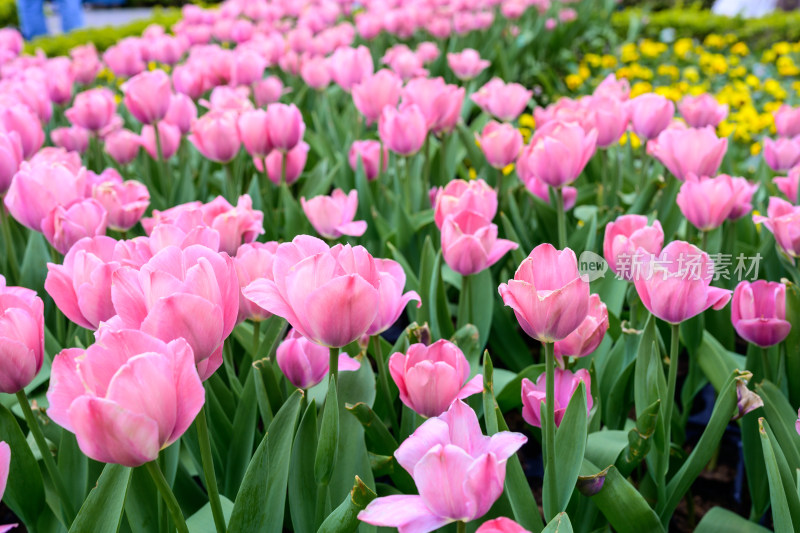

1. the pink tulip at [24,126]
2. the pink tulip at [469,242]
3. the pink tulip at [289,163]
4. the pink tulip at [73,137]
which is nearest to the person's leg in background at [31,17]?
the pink tulip at [73,137]

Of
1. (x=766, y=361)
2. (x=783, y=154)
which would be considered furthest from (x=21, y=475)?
(x=783, y=154)

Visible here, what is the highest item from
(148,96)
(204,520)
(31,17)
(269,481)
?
(148,96)

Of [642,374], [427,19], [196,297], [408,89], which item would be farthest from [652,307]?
[427,19]

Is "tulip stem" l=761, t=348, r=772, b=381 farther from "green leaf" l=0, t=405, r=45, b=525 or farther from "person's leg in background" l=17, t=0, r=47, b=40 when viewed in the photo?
"person's leg in background" l=17, t=0, r=47, b=40

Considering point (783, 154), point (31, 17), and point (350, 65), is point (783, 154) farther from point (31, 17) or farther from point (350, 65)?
point (31, 17)

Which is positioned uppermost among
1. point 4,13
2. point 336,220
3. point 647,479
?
point 336,220

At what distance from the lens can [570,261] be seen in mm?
898

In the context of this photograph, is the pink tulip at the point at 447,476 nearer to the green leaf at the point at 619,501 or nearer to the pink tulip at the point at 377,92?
the green leaf at the point at 619,501

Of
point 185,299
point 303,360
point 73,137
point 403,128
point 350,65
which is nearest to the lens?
point 185,299

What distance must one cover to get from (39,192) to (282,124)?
0.62 meters

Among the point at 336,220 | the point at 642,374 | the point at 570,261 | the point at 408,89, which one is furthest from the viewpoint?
the point at 408,89

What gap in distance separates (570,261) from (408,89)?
3.95 ft

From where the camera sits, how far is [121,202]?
159cm

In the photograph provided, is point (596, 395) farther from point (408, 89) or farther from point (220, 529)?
point (408, 89)
